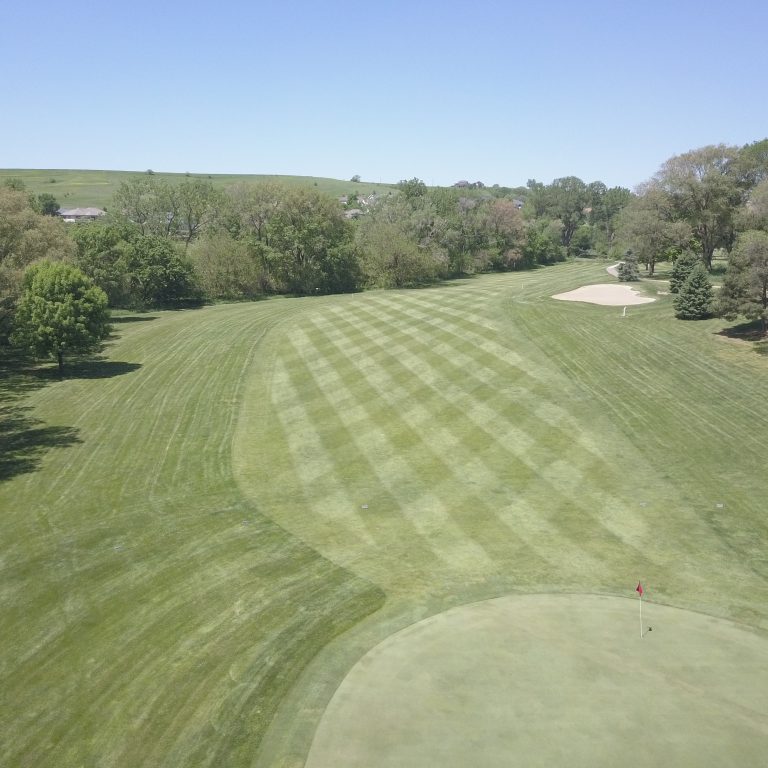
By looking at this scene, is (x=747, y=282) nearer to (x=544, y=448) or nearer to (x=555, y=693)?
(x=544, y=448)

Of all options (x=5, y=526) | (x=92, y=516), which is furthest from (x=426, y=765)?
(x=5, y=526)

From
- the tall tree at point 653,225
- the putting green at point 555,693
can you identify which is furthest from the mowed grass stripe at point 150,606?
the tall tree at point 653,225

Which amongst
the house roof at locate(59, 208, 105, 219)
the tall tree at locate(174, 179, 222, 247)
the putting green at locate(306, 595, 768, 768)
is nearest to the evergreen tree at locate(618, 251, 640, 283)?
the tall tree at locate(174, 179, 222, 247)

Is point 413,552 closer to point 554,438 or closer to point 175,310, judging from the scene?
point 554,438

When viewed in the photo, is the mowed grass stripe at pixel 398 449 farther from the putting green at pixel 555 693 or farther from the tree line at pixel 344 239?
the tree line at pixel 344 239

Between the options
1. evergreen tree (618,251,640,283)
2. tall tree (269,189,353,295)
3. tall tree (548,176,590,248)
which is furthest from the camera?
tall tree (548,176,590,248)

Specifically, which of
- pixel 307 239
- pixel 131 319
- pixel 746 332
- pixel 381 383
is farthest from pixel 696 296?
pixel 131 319

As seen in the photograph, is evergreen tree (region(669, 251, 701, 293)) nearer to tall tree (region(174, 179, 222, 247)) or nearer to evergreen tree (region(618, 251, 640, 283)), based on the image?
evergreen tree (region(618, 251, 640, 283))
